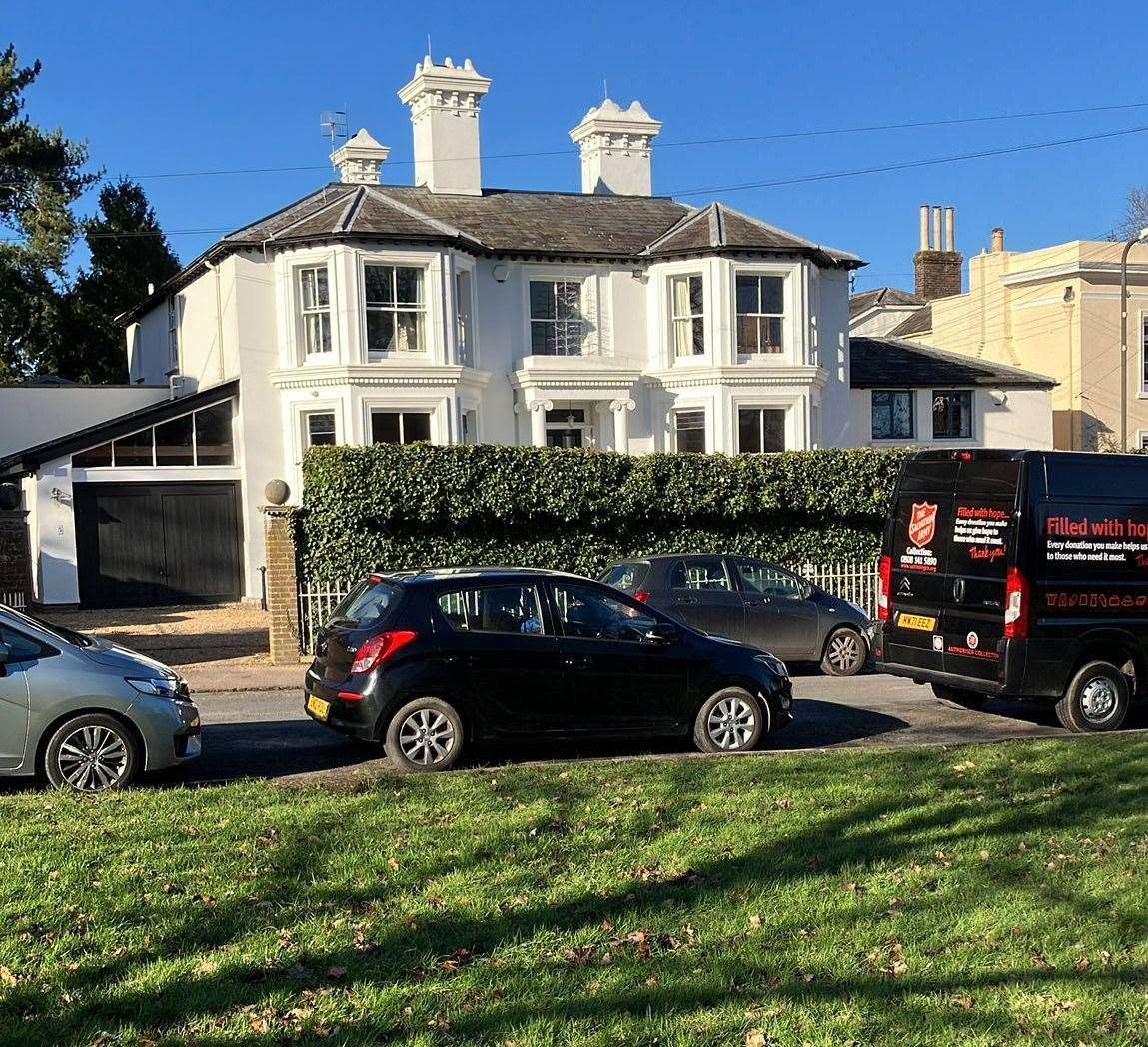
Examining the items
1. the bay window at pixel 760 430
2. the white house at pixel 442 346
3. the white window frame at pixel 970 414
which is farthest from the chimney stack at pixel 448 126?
the white window frame at pixel 970 414

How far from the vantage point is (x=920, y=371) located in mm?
33219

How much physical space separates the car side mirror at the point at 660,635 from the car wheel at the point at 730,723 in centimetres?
62

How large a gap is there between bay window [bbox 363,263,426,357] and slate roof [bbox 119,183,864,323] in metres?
0.80

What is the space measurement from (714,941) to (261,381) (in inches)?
915

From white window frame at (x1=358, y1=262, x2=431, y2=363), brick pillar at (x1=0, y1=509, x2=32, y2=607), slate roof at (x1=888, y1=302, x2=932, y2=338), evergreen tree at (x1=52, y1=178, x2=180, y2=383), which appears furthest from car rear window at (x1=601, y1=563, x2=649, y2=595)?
evergreen tree at (x1=52, y1=178, x2=180, y2=383)

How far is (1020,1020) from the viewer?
15.7 ft

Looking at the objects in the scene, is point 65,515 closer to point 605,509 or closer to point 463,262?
point 463,262

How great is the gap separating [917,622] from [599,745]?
11.7 feet

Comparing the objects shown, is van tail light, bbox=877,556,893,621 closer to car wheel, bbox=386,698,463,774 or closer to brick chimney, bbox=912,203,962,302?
car wheel, bbox=386,698,463,774

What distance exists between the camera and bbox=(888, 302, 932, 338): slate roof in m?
44.7

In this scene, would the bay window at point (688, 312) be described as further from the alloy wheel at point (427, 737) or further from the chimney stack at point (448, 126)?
the alloy wheel at point (427, 737)

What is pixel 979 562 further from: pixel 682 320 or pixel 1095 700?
pixel 682 320

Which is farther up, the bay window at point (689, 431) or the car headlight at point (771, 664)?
the bay window at point (689, 431)

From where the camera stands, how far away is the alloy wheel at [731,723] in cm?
1064
